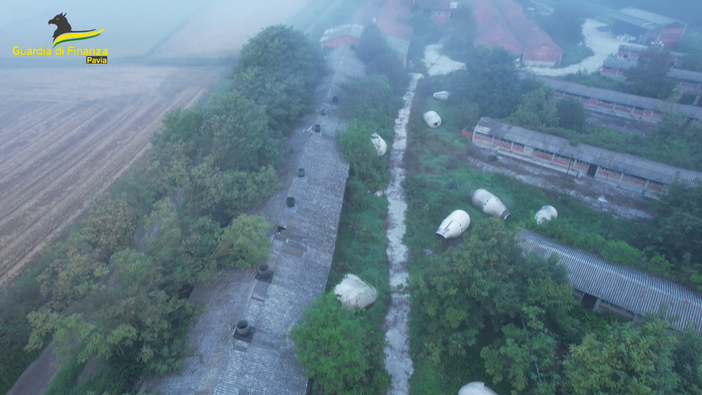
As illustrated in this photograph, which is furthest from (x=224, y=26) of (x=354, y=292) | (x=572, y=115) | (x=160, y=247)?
(x=354, y=292)

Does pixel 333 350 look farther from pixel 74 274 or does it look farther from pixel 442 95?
pixel 442 95

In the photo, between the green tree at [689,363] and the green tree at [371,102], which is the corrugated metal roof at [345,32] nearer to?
the green tree at [371,102]

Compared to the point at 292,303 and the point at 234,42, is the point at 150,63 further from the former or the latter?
the point at 292,303

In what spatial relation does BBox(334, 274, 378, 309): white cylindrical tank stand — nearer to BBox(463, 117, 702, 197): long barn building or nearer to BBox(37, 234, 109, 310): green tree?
BBox(37, 234, 109, 310): green tree

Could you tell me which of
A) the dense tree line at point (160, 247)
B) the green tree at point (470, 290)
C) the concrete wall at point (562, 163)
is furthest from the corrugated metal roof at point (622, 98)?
the dense tree line at point (160, 247)

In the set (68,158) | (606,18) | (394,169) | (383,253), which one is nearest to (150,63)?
(68,158)

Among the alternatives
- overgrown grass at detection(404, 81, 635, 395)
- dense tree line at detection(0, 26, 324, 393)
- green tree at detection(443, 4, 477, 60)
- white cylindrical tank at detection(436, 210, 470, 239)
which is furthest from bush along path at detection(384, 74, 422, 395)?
green tree at detection(443, 4, 477, 60)
